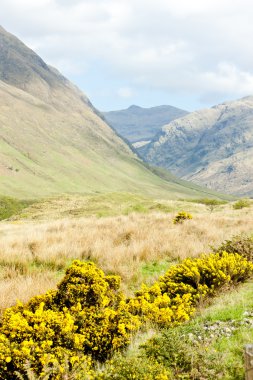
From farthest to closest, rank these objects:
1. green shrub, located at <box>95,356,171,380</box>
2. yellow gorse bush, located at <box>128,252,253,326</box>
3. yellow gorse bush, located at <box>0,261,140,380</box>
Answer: yellow gorse bush, located at <box>128,252,253,326</box>, yellow gorse bush, located at <box>0,261,140,380</box>, green shrub, located at <box>95,356,171,380</box>

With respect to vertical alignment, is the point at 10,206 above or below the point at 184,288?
below

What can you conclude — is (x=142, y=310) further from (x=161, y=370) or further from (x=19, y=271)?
(x=19, y=271)

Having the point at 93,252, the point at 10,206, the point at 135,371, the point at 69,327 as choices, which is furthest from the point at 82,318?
the point at 10,206

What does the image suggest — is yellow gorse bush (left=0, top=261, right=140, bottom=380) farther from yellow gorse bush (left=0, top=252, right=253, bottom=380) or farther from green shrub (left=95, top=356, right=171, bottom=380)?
green shrub (left=95, top=356, right=171, bottom=380)

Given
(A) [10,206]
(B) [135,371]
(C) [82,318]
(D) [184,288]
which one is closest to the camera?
(B) [135,371]

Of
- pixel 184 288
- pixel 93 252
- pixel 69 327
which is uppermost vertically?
pixel 69 327

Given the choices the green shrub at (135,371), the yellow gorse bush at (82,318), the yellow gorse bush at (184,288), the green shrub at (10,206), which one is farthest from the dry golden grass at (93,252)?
the green shrub at (10,206)

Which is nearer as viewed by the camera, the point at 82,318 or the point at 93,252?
the point at 82,318

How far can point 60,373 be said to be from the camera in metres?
5.61

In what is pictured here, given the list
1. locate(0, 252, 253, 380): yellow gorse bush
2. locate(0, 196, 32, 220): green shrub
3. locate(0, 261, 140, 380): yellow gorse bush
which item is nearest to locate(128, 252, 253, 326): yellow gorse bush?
locate(0, 252, 253, 380): yellow gorse bush

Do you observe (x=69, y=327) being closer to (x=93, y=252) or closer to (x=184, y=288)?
(x=184, y=288)

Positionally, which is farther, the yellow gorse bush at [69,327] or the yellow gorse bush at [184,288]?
the yellow gorse bush at [184,288]

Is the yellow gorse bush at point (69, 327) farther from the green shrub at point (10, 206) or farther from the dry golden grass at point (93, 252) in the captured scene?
the green shrub at point (10, 206)

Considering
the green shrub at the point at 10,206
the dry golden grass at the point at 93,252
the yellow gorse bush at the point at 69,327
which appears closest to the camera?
the yellow gorse bush at the point at 69,327
